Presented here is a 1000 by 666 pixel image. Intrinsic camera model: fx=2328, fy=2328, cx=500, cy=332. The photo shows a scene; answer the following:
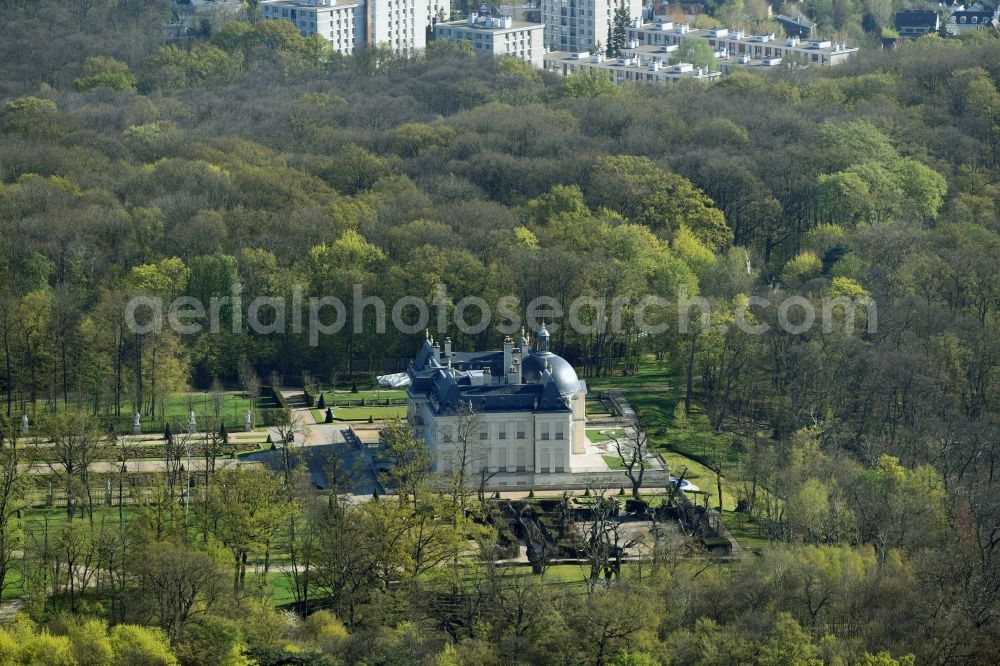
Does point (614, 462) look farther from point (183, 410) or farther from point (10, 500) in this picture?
point (10, 500)

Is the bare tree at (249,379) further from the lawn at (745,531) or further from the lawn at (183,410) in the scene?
the lawn at (745,531)

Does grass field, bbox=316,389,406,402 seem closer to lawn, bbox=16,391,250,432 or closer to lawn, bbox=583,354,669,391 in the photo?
lawn, bbox=16,391,250,432

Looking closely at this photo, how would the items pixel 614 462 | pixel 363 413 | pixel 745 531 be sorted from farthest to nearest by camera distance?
1. pixel 363 413
2. pixel 614 462
3. pixel 745 531

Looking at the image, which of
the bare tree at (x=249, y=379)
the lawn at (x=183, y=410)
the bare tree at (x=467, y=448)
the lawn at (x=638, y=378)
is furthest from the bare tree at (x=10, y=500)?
the lawn at (x=638, y=378)

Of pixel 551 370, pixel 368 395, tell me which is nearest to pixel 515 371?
pixel 551 370

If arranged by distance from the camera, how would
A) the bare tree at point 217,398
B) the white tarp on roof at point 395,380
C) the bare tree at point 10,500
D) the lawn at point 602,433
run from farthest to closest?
1. the white tarp on roof at point 395,380
2. the bare tree at point 217,398
3. the lawn at point 602,433
4. the bare tree at point 10,500

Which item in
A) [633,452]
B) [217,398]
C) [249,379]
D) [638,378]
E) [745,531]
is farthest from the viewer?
[638,378]

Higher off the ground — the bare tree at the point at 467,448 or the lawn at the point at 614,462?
the bare tree at the point at 467,448
